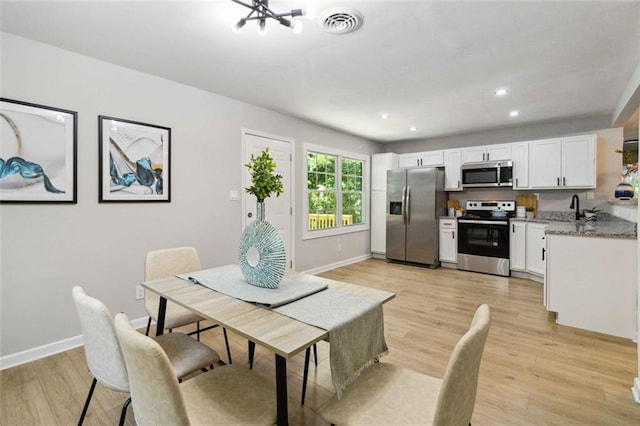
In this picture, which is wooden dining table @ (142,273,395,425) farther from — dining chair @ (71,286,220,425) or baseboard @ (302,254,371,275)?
baseboard @ (302,254,371,275)

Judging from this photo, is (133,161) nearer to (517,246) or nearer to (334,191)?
(334,191)

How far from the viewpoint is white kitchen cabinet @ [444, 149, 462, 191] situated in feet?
17.4

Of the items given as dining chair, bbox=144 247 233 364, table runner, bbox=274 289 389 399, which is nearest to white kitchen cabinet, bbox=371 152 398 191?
dining chair, bbox=144 247 233 364

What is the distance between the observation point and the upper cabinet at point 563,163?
4.19 metres

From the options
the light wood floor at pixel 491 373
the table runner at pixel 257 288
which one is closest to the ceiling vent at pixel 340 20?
the table runner at pixel 257 288

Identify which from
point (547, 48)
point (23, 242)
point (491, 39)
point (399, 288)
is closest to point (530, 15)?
point (491, 39)

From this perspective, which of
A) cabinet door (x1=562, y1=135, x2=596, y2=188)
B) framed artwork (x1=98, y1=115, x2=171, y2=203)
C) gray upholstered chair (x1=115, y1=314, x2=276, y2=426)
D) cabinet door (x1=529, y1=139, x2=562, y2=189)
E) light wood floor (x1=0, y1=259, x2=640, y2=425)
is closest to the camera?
gray upholstered chair (x1=115, y1=314, x2=276, y2=426)

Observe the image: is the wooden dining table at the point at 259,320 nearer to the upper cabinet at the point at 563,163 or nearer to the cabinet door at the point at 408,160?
the upper cabinet at the point at 563,163

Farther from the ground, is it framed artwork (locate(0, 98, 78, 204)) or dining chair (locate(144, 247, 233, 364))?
framed artwork (locate(0, 98, 78, 204))

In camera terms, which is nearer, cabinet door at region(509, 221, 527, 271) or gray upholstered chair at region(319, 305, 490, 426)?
gray upholstered chair at region(319, 305, 490, 426)

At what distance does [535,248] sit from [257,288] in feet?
14.3

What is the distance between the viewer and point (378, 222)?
6020 millimetres

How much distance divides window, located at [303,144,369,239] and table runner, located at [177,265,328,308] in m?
2.74

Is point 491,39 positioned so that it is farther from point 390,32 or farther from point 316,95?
point 316,95
